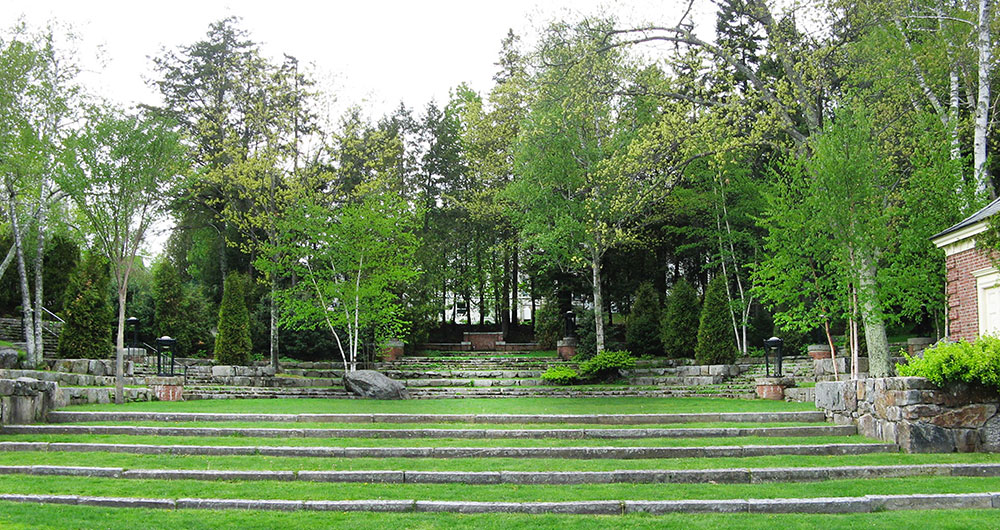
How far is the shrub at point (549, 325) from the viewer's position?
30750mm

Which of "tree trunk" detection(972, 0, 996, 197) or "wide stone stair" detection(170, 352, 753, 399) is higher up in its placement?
"tree trunk" detection(972, 0, 996, 197)

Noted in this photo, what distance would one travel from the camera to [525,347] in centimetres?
3209

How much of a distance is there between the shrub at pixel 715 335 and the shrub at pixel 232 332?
13.9 meters

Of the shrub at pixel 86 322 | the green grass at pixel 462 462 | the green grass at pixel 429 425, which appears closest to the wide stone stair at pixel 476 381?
the shrub at pixel 86 322

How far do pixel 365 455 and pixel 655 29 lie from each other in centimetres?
1299

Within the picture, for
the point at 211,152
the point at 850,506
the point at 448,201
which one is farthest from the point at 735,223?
the point at 850,506

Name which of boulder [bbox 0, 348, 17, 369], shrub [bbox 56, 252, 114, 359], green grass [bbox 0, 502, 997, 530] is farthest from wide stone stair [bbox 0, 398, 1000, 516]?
shrub [bbox 56, 252, 114, 359]

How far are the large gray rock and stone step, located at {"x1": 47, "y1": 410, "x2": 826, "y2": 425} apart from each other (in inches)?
210

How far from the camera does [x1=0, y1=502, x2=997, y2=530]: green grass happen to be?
6.55 m

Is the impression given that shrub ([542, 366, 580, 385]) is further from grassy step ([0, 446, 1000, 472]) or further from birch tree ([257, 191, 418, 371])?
grassy step ([0, 446, 1000, 472])

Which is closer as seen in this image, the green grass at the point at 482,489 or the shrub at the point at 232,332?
the green grass at the point at 482,489

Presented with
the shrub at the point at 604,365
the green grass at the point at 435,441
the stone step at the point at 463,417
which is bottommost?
the green grass at the point at 435,441

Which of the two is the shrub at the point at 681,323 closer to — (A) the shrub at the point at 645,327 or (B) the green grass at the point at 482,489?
(A) the shrub at the point at 645,327

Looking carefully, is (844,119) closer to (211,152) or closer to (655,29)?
(655,29)
